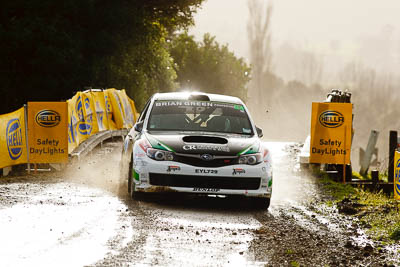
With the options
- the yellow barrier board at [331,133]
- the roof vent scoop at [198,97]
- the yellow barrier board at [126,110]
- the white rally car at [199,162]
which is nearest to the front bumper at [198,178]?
the white rally car at [199,162]

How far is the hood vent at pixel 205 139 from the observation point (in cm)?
1029

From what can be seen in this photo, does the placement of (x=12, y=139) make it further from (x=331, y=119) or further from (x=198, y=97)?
(x=331, y=119)

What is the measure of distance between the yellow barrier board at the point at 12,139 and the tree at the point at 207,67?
223 ft

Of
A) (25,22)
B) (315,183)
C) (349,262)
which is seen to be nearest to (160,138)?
(349,262)

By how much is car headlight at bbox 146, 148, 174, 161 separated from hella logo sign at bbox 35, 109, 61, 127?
5.46m

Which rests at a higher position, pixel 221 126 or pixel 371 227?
pixel 221 126

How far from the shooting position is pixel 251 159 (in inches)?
402

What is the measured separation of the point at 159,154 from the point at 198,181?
67 cm

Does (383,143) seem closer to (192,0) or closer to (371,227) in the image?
(192,0)

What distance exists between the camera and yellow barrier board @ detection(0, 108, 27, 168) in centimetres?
1464

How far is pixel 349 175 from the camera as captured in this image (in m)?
15.6

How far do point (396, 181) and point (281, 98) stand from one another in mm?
136204

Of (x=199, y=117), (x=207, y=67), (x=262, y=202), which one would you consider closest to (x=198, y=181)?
(x=262, y=202)

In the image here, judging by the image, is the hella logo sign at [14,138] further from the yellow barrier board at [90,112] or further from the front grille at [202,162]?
the front grille at [202,162]
